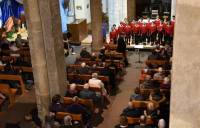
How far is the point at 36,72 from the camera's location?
10273mm

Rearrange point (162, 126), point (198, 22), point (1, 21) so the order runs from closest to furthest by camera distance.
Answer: point (198, 22), point (162, 126), point (1, 21)

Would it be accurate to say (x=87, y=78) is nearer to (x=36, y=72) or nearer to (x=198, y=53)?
Answer: (x=36, y=72)

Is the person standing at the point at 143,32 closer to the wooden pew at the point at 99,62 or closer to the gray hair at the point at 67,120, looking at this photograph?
the wooden pew at the point at 99,62

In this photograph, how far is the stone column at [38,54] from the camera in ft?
31.2

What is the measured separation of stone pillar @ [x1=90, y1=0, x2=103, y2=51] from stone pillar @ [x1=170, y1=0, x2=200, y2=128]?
12209 mm

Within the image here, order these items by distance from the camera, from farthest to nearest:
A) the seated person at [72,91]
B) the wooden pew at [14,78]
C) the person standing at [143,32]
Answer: the person standing at [143,32], the wooden pew at [14,78], the seated person at [72,91]

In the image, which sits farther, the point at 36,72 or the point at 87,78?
the point at 87,78

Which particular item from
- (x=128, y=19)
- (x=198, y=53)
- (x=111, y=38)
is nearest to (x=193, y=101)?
(x=198, y=53)

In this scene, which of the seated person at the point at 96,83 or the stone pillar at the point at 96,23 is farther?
the stone pillar at the point at 96,23

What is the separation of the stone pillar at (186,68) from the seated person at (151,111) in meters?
4.50

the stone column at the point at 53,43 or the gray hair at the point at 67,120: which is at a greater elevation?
the stone column at the point at 53,43

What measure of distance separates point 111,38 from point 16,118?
7.54 metres

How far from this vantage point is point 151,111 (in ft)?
30.4

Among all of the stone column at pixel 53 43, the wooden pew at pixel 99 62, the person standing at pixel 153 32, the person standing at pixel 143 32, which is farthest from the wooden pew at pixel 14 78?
the person standing at pixel 153 32
